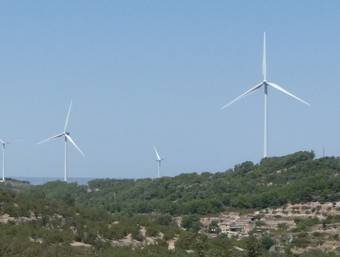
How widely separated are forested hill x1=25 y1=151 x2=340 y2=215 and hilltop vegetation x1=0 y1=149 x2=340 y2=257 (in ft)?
0.38

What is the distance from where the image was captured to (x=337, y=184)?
84.9 m

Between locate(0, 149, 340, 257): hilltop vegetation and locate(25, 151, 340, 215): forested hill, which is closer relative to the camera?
locate(0, 149, 340, 257): hilltop vegetation

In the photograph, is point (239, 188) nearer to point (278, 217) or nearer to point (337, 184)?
point (337, 184)

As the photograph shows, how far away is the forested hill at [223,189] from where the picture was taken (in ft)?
277

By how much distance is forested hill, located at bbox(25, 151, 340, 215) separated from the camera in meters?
84.6

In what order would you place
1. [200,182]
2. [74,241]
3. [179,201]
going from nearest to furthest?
[74,241] < [179,201] < [200,182]

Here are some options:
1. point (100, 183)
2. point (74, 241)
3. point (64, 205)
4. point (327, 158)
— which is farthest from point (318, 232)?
point (100, 183)

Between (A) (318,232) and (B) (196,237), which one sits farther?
(A) (318,232)

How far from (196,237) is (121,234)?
3.40 meters

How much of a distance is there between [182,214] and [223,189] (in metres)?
18.4

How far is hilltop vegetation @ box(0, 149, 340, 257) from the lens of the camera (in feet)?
114

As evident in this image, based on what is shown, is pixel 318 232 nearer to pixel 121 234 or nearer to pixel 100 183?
pixel 121 234

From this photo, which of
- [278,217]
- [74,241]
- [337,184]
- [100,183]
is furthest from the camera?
[100,183]

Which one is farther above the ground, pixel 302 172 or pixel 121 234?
pixel 302 172
